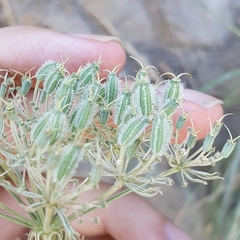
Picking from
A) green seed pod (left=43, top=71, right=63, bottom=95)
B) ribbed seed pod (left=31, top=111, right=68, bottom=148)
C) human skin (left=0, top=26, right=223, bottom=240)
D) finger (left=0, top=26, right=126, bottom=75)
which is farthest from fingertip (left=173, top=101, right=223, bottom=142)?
ribbed seed pod (left=31, top=111, right=68, bottom=148)

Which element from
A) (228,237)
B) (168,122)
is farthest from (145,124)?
(228,237)

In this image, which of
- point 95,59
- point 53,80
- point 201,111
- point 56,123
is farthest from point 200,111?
point 56,123

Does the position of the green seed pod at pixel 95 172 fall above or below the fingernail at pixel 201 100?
above

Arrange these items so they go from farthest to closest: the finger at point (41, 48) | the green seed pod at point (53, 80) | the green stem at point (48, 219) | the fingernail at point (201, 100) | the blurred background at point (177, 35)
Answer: the blurred background at point (177, 35), the fingernail at point (201, 100), the finger at point (41, 48), the green seed pod at point (53, 80), the green stem at point (48, 219)

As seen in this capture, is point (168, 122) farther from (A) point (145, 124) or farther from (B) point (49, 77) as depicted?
(B) point (49, 77)

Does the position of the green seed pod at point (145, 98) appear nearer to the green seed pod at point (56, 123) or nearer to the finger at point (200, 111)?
the green seed pod at point (56, 123)

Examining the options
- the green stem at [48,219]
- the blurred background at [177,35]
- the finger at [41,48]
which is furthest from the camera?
the blurred background at [177,35]

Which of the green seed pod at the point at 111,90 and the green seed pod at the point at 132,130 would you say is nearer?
the green seed pod at the point at 132,130

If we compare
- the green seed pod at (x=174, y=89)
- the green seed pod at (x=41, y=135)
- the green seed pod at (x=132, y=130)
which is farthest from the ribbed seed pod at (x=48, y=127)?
the green seed pod at (x=174, y=89)
